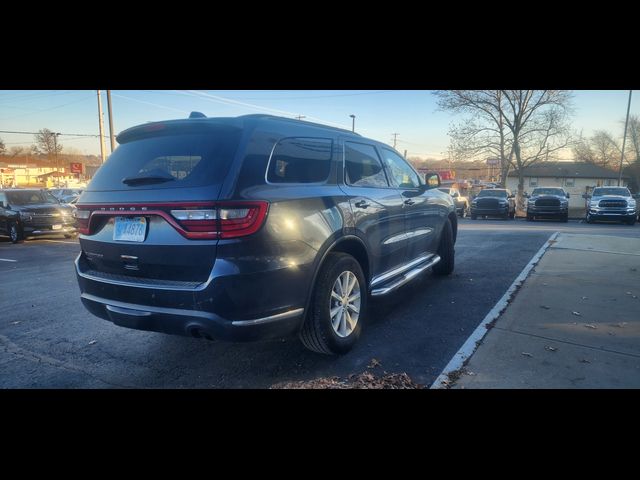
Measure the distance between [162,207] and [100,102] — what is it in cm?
2692

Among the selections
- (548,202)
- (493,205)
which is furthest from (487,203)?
(548,202)

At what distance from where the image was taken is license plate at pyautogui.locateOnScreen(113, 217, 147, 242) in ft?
9.16

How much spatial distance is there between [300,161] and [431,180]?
3.31m

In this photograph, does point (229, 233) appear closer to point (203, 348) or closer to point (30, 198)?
point (203, 348)

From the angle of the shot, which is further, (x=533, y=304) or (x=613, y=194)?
(x=613, y=194)

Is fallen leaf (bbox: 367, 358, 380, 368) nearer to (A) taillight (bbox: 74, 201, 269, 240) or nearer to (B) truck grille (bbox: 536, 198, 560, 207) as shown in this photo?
(A) taillight (bbox: 74, 201, 269, 240)

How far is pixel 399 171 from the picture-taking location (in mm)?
5000

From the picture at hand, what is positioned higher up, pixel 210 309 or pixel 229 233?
pixel 229 233

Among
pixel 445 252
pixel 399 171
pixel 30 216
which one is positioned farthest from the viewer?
pixel 30 216

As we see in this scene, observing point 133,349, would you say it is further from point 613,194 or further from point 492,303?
point 613,194

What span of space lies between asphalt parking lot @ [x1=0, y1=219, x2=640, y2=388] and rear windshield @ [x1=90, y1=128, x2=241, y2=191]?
1506 millimetres
